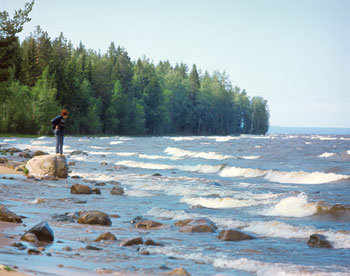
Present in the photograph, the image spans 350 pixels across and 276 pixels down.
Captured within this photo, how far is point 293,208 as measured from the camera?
14.8 meters

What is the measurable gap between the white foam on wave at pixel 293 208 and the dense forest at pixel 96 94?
101 feet

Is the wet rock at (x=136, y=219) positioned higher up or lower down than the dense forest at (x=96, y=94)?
lower down

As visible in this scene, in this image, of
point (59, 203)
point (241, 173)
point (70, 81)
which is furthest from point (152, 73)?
point (59, 203)

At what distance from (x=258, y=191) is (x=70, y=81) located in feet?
226

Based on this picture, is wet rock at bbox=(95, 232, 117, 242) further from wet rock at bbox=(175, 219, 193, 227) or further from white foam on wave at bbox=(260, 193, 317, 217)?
white foam on wave at bbox=(260, 193, 317, 217)

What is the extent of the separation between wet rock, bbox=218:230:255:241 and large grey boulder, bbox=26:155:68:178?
1164 cm

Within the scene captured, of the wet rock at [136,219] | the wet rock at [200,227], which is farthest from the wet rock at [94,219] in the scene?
the wet rock at [200,227]

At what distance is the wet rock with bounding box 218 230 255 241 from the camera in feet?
32.2

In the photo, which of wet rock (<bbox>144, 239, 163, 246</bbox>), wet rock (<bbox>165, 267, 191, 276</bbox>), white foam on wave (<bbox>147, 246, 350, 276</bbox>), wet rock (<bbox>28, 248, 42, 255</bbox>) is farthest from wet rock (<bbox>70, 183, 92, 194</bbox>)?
wet rock (<bbox>165, 267, 191, 276</bbox>)

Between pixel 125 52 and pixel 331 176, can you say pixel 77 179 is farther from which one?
pixel 125 52

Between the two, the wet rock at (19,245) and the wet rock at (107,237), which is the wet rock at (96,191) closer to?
the wet rock at (107,237)

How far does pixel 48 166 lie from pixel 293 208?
10.6 m

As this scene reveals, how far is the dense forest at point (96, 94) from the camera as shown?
65.3m

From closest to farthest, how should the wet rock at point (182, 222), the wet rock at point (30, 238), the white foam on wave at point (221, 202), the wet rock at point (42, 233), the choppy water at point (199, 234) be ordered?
the choppy water at point (199, 234)
the wet rock at point (30, 238)
the wet rock at point (42, 233)
the wet rock at point (182, 222)
the white foam on wave at point (221, 202)
